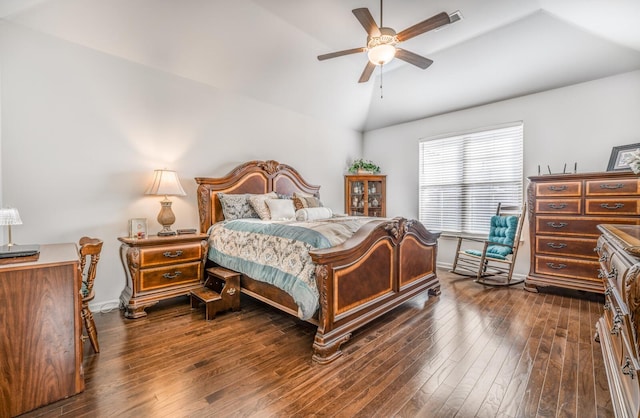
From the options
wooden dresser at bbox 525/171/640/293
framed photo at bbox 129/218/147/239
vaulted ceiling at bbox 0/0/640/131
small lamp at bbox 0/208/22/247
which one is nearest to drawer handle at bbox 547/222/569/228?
wooden dresser at bbox 525/171/640/293

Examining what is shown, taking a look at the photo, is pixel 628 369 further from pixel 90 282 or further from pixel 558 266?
pixel 90 282

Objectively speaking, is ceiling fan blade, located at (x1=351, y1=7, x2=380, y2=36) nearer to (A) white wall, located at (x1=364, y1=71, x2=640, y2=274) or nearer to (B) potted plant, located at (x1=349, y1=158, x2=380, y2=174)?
(A) white wall, located at (x1=364, y1=71, x2=640, y2=274)

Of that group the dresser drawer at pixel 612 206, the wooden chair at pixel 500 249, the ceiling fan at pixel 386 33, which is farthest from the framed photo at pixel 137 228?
the dresser drawer at pixel 612 206

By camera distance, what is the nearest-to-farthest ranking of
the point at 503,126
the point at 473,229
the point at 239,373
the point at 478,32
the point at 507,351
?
1. the point at 239,373
2. the point at 507,351
3. the point at 478,32
4. the point at 503,126
5. the point at 473,229

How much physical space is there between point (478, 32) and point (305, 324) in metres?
3.99

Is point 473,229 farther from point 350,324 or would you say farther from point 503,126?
point 350,324

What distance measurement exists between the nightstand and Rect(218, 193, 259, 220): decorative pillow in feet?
1.54

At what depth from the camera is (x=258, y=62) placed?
3.76m

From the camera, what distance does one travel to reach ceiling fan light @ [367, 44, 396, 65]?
2.49m

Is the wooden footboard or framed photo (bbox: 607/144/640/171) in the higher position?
framed photo (bbox: 607/144/640/171)

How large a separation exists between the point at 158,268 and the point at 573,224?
465cm

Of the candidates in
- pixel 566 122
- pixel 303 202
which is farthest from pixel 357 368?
pixel 566 122

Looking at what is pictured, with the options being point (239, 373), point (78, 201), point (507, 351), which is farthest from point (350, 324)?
point (78, 201)

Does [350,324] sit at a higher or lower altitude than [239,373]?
higher
